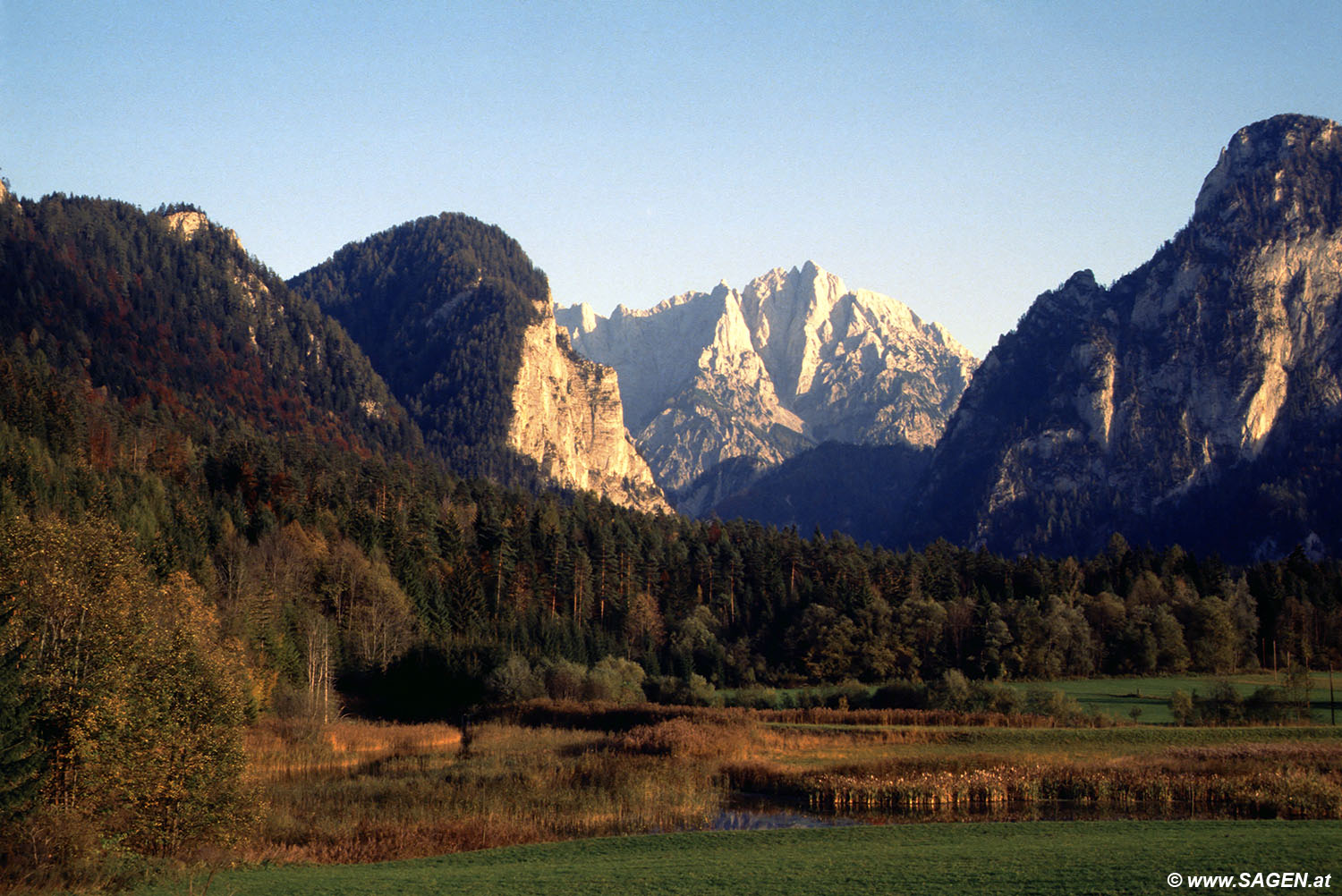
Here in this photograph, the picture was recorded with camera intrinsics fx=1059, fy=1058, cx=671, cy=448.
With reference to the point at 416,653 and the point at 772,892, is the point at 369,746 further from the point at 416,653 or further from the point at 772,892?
the point at 772,892

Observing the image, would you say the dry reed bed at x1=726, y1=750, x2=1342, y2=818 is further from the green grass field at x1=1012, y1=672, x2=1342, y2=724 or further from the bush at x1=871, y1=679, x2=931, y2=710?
the bush at x1=871, y1=679, x2=931, y2=710

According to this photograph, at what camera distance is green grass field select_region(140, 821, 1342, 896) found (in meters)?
27.0

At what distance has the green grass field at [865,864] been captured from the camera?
27.0 m

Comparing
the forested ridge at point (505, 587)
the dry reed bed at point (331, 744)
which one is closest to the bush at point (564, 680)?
the forested ridge at point (505, 587)

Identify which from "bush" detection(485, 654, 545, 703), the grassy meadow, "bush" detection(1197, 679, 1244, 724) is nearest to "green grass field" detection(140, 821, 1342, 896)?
the grassy meadow

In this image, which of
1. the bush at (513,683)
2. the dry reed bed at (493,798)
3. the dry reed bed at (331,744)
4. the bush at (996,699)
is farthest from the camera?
the bush at (513,683)

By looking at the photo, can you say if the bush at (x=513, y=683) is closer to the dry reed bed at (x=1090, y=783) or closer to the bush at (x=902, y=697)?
the bush at (x=902, y=697)

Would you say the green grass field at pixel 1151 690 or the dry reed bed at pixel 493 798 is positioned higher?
the dry reed bed at pixel 493 798

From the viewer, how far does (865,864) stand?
99.8ft

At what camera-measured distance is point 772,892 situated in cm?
2711

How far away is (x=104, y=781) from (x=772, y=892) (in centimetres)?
1956

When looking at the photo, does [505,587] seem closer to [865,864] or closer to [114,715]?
[114,715]

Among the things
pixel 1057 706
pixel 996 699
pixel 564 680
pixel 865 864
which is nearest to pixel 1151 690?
pixel 996 699

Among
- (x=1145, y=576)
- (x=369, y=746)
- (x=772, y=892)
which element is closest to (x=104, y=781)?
(x=772, y=892)
